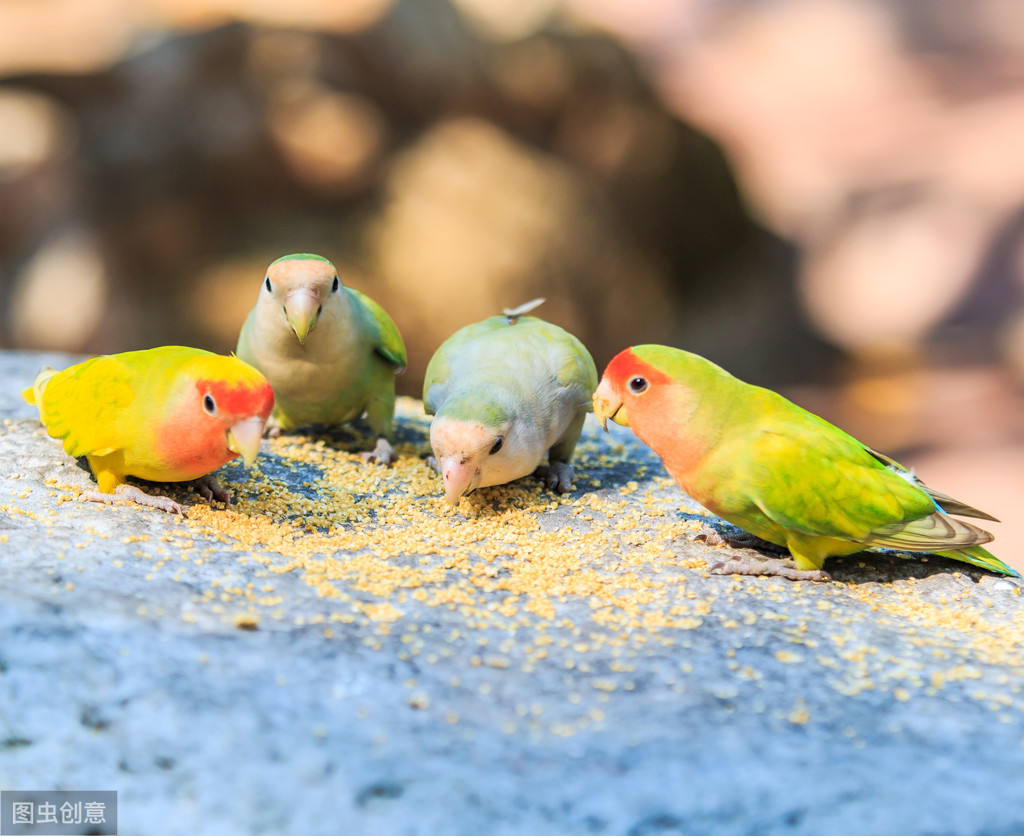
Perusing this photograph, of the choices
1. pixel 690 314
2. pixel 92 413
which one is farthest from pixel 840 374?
pixel 92 413

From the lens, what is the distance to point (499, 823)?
60.3 inches

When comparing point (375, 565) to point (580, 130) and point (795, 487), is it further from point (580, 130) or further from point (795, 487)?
point (580, 130)

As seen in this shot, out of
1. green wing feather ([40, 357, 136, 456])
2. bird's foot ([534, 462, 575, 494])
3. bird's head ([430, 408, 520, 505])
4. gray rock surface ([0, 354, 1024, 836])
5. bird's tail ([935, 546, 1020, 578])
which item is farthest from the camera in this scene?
bird's foot ([534, 462, 575, 494])

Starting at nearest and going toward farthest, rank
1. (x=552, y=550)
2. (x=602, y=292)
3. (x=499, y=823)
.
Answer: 1. (x=499, y=823)
2. (x=552, y=550)
3. (x=602, y=292)

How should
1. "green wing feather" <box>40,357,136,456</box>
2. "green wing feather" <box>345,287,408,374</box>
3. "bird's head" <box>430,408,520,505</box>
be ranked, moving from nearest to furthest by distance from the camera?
"green wing feather" <box>40,357,136,456</box> < "bird's head" <box>430,408,520,505</box> < "green wing feather" <box>345,287,408,374</box>

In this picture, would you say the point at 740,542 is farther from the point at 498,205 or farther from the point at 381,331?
the point at 498,205

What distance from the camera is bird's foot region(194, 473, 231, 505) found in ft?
9.32

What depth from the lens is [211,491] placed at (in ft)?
9.36

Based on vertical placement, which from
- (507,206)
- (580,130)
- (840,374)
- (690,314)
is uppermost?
(580,130)

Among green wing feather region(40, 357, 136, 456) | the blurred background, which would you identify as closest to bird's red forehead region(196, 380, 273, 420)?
green wing feather region(40, 357, 136, 456)

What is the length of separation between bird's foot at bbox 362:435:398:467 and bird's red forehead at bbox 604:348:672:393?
1342mm

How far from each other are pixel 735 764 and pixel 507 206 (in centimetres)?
682

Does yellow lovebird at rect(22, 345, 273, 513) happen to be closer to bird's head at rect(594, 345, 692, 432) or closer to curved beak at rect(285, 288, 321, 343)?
curved beak at rect(285, 288, 321, 343)

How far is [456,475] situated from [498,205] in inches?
216
